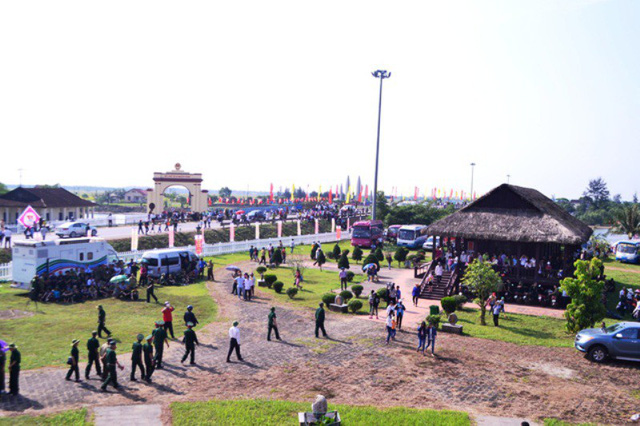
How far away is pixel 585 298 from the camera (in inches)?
789

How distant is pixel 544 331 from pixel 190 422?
16331 millimetres

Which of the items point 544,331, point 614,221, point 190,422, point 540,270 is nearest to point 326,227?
point 614,221

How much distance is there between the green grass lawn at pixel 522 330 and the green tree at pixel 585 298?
0.98 m

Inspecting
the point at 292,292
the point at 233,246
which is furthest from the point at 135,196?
the point at 292,292

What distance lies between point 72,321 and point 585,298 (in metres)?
21.4

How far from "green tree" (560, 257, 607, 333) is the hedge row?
33941mm

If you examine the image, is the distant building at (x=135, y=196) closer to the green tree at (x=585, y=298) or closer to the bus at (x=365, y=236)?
the bus at (x=365, y=236)

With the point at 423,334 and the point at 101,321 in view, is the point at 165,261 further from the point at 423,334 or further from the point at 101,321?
the point at 423,334

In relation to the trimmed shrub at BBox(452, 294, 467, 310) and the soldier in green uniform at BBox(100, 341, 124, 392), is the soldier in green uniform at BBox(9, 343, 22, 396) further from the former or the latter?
the trimmed shrub at BBox(452, 294, 467, 310)

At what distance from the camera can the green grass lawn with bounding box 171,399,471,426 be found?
1225cm

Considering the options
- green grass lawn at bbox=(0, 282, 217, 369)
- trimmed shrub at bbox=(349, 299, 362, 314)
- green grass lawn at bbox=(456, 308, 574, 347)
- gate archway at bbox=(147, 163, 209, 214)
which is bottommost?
green grass lawn at bbox=(0, 282, 217, 369)

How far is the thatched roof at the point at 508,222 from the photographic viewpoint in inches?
1104

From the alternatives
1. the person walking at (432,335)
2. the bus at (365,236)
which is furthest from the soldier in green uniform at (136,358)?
the bus at (365,236)

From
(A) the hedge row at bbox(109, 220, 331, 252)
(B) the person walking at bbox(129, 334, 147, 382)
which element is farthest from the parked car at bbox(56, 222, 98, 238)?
(B) the person walking at bbox(129, 334, 147, 382)
